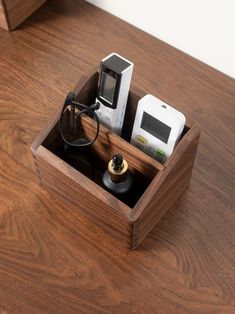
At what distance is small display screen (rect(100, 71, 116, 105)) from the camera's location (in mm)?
781

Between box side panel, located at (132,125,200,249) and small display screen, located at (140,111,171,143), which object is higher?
small display screen, located at (140,111,171,143)

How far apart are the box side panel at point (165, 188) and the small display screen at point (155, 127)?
3 cm

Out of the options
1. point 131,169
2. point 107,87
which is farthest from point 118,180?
point 107,87

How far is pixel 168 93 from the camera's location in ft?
3.43

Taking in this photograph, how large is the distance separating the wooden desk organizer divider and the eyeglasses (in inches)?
0.5

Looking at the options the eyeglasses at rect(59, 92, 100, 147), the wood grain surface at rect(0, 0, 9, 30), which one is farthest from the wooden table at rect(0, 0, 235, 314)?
the eyeglasses at rect(59, 92, 100, 147)

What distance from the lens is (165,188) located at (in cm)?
80

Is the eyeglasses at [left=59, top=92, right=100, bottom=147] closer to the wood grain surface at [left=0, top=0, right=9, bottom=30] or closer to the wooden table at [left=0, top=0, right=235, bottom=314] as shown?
the wooden table at [left=0, top=0, right=235, bottom=314]

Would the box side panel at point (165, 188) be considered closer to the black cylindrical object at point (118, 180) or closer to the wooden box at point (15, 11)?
the black cylindrical object at point (118, 180)

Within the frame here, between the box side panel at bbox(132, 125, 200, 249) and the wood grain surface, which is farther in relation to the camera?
the wood grain surface

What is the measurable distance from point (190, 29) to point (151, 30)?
0.10 metres

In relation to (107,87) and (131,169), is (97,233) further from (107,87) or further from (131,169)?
(107,87)

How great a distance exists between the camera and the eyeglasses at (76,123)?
0.81 m

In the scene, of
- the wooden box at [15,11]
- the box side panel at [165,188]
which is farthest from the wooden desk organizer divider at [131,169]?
the wooden box at [15,11]
